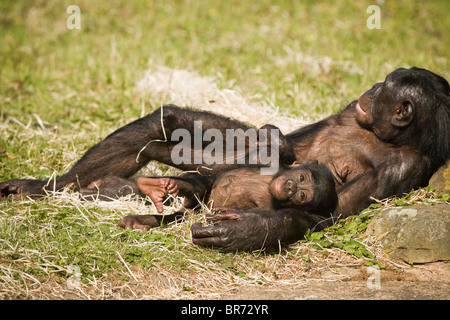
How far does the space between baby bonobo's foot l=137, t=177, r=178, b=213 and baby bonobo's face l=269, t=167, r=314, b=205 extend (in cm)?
104

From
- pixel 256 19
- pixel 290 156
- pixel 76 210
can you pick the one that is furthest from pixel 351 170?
pixel 256 19

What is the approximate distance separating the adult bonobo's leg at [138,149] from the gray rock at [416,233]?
1.91m

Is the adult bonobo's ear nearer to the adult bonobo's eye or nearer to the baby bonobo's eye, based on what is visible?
the adult bonobo's eye

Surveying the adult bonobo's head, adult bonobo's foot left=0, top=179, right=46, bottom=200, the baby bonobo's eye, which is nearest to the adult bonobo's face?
the adult bonobo's head

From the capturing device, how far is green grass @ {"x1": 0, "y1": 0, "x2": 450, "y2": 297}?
4906 mm

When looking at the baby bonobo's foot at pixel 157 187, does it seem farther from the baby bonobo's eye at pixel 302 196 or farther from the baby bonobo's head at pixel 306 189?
the baby bonobo's eye at pixel 302 196

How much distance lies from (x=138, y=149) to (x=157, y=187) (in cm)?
95

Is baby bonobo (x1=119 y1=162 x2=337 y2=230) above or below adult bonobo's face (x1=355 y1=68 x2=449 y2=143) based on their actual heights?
below

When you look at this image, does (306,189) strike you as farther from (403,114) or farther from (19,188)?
(19,188)

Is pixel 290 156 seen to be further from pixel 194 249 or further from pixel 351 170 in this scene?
pixel 194 249

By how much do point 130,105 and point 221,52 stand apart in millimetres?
3123

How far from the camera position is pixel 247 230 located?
196 inches

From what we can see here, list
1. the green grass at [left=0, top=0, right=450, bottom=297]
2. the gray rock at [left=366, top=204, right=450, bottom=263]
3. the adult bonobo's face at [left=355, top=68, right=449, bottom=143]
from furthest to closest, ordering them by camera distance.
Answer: the adult bonobo's face at [left=355, top=68, right=449, bottom=143], the gray rock at [left=366, top=204, right=450, bottom=263], the green grass at [left=0, top=0, right=450, bottom=297]

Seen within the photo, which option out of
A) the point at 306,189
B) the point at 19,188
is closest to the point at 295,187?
the point at 306,189
